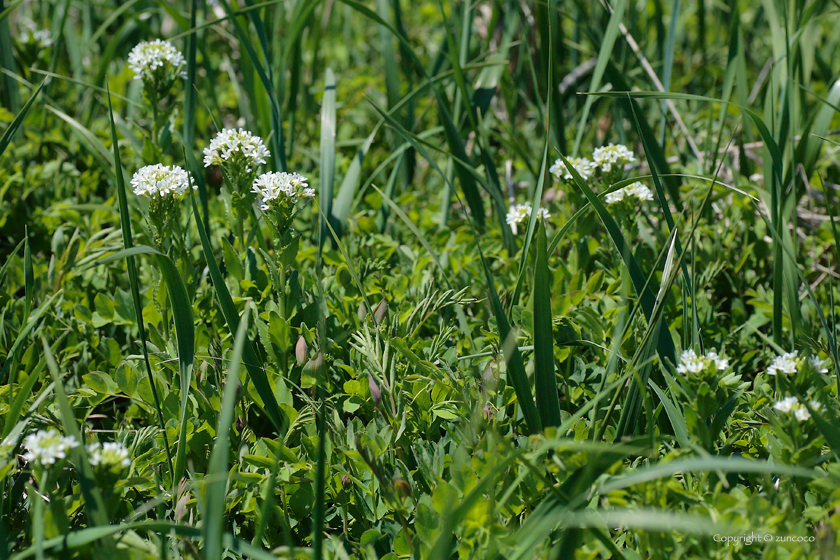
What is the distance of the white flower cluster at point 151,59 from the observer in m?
1.85

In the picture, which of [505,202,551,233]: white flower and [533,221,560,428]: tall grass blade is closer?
[533,221,560,428]: tall grass blade

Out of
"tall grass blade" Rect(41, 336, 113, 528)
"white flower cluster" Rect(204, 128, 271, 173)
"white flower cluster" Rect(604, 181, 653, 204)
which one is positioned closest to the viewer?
"tall grass blade" Rect(41, 336, 113, 528)

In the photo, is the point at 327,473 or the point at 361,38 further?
the point at 361,38

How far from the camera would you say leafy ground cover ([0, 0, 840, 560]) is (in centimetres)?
104

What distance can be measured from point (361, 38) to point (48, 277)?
268cm

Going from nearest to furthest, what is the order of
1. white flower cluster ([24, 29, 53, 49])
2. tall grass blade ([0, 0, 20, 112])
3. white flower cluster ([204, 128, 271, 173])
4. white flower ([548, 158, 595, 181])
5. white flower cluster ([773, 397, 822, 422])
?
white flower cluster ([773, 397, 822, 422]) < white flower cluster ([204, 128, 271, 173]) < white flower ([548, 158, 595, 181]) < tall grass blade ([0, 0, 20, 112]) < white flower cluster ([24, 29, 53, 49])

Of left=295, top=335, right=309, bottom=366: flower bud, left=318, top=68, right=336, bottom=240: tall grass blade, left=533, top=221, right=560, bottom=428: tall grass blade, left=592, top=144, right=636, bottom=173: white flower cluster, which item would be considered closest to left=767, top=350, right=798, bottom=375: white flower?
left=533, top=221, right=560, bottom=428: tall grass blade

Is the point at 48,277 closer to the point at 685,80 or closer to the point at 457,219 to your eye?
the point at 457,219

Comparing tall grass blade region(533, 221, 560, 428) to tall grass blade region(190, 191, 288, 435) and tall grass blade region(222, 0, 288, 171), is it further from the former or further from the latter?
tall grass blade region(222, 0, 288, 171)

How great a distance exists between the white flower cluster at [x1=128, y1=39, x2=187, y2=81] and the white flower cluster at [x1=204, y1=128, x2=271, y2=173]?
500 millimetres

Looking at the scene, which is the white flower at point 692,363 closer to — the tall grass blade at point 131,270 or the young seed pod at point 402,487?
the young seed pod at point 402,487

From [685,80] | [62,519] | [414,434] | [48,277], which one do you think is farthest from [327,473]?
[685,80]

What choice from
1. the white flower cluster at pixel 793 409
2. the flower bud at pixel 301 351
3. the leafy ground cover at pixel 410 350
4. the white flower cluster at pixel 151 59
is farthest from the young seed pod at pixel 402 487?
the white flower cluster at pixel 151 59

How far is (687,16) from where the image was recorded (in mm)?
3916
